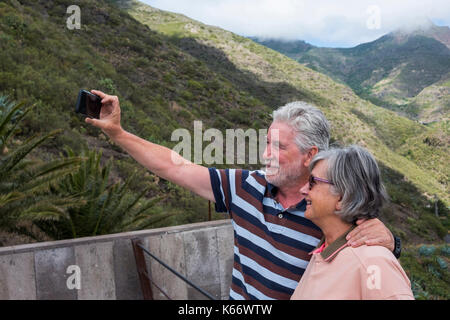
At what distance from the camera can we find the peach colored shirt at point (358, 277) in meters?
1.19

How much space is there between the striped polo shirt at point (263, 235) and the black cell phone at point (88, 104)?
0.72 m

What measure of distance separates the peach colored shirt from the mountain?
107493 millimetres

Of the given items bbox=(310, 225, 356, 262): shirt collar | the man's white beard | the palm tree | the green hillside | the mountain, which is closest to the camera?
bbox=(310, 225, 356, 262): shirt collar

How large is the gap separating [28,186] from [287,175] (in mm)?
2921

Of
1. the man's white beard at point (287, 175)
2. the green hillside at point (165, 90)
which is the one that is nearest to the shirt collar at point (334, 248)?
the man's white beard at point (287, 175)

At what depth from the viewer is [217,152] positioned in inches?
634

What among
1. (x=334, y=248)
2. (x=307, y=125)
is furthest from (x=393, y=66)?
(x=334, y=248)

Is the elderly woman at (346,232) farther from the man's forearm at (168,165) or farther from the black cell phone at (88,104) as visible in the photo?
the black cell phone at (88,104)

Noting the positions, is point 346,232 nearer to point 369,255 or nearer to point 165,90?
point 369,255

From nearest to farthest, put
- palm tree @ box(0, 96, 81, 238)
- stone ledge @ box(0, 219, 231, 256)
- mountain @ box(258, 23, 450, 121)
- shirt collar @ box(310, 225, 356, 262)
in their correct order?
1. shirt collar @ box(310, 225, 356, 262)
2. stone ledge @ box(0, 219, 231, 256)
3. palm tree @ box(0, 96, 81, 238)
4. mountain @ box(258, 23, 450, 121)

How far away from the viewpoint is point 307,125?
80.1 inches

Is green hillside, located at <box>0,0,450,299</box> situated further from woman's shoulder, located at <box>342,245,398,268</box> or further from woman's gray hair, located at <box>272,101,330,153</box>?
woman's shoulder, located at <box>342,245,398,268</box>

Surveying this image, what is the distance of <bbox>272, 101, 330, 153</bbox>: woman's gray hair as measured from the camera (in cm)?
203

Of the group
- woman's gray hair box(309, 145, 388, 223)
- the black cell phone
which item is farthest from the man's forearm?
woman's gray hair box(309, 145, 388, 223)
